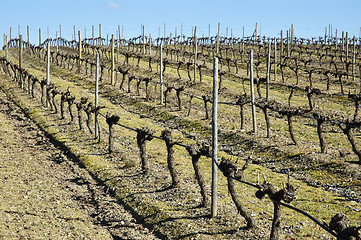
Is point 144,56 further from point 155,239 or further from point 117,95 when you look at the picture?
point 155,239

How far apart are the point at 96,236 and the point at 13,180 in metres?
6.34

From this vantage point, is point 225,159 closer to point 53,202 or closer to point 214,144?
point 214,144

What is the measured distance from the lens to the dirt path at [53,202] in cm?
1152

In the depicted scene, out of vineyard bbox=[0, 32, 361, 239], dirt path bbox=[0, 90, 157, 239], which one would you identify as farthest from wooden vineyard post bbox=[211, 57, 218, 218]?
dirt path bbox=[0, 90, 157, 239]

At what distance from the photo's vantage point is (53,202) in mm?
13641

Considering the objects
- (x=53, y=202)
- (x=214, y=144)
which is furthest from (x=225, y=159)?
(x=53, y=202)

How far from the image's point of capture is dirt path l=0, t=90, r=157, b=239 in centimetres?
1152

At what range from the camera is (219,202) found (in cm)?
1346

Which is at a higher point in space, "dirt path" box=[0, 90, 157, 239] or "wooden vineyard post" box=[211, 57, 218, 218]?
"wooden vineyard post" box=[211, 57, 218, 218]

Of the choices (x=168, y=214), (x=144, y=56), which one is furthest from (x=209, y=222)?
(x=144, y=56)

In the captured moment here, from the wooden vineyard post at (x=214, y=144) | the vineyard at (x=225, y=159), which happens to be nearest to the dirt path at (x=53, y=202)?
the vineyard at (x=225, y=159)

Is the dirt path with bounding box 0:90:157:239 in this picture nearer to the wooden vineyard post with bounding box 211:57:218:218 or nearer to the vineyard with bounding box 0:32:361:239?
the vineyard with bounding box 0:32:361:239

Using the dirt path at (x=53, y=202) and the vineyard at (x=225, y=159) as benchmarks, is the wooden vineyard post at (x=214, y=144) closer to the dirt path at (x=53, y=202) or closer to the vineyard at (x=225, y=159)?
the vineyard at (x=225, y=159)

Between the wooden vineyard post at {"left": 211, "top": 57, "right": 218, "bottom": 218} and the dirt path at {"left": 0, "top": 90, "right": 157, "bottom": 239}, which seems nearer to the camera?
the dirt path at {"left": 0, "top": 90, "right": 157, "bottom": 239}
